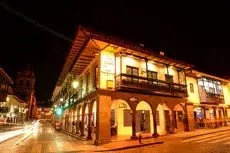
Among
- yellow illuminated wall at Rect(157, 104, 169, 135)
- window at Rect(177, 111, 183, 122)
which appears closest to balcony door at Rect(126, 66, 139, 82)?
yellow illuminated wall at Rect(157, 104, 169, 135)

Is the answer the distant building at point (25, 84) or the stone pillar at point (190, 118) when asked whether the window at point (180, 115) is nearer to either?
the stone pillar at point (190, 118)

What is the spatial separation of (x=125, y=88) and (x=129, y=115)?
4.48 meters

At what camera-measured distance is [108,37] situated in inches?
637

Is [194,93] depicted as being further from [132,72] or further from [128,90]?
[128,90]

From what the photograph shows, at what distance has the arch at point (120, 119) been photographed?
61.5 ft

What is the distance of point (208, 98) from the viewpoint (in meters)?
26.9

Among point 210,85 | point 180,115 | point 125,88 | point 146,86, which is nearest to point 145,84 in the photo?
point 146,86

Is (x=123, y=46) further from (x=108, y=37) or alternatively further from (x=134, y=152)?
(x=134, y=152)

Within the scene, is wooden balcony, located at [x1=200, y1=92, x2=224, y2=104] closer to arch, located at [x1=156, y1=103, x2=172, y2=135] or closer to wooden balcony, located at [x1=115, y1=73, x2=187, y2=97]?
wooden balcony, located at [x1=115, y1=73, x2=187, y2=97]

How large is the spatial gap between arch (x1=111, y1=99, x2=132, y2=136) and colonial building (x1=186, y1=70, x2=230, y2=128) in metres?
8.82

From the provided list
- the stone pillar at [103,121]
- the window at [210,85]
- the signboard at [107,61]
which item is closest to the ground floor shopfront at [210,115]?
the window at [210,85]

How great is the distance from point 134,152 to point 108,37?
944 cm

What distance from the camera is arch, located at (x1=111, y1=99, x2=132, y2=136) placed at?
61.5 ft

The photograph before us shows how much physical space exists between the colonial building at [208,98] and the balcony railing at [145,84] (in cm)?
470
